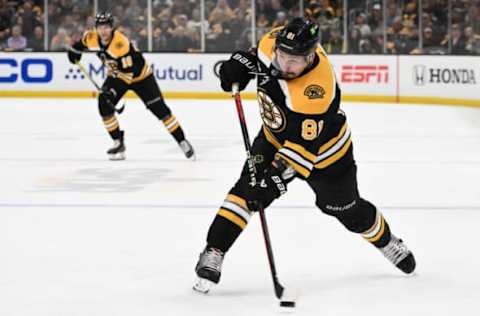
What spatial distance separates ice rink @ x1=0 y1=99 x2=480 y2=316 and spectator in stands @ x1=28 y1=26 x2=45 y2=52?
438 centimetres

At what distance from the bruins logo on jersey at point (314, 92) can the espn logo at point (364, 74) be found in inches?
365

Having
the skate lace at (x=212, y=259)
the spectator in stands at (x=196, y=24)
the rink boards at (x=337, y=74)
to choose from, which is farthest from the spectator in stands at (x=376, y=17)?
the skate lace at (x=212, y=259)

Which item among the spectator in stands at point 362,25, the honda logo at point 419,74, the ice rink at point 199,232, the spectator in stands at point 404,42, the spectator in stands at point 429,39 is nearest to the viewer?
the ice rink at point 199,232

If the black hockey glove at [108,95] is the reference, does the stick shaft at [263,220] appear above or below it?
above

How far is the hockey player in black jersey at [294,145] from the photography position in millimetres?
3297

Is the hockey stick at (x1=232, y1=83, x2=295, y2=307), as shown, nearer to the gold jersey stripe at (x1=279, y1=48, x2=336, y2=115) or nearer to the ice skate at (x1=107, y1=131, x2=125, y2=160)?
the gold jersey stripe at (x1=279, y1=48, x2=336, y2=115)

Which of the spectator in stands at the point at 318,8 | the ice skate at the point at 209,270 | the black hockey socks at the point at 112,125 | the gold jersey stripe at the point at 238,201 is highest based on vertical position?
the gold jersey stripe at the point at 238,201

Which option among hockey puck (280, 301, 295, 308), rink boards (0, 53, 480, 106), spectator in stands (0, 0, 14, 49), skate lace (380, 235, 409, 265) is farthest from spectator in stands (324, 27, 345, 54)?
hockey puck (280, 301, 295, 308)

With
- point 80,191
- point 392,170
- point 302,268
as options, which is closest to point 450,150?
point 392,170

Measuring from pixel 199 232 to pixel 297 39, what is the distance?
1711 millimetres

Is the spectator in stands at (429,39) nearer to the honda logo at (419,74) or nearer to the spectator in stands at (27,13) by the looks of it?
the honda logo at (419,74)

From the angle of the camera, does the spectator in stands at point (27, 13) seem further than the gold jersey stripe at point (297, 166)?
Yes

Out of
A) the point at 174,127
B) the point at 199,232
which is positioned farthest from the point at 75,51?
the point at 199,232

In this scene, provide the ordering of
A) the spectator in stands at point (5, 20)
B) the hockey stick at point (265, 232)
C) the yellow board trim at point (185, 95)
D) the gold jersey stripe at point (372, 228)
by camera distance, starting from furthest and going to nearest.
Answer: the spectator in stands at point (5, 20) < the yellow board trim at point (185, 95) < the gold jersey stripe at point (372, 228) < the hockey stick at point (265, 232)
